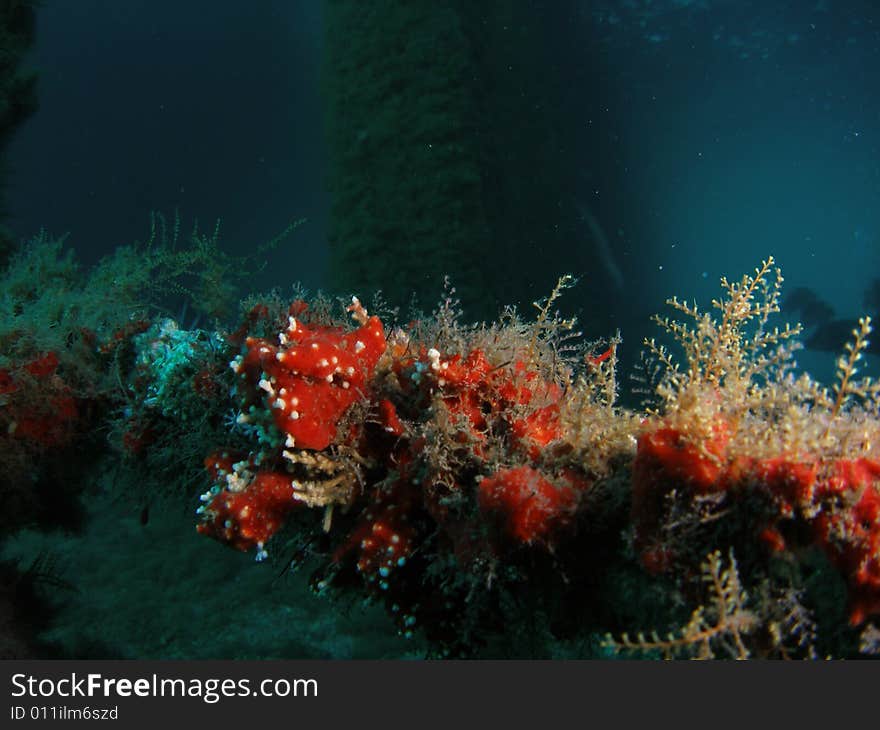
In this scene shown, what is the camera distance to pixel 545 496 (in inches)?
80.5

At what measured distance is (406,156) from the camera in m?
10.5

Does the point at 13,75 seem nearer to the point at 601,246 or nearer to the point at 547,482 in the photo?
the point at 547,482

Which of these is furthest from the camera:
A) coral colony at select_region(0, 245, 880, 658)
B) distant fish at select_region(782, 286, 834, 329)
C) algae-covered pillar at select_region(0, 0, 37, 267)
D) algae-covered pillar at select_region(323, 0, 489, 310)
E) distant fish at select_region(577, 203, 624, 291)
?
distant fish at select_region(782, 286, 834, 329)

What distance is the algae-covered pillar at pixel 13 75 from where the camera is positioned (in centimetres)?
820

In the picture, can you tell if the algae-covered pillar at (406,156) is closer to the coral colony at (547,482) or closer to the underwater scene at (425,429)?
the underwater scene at (425,429)

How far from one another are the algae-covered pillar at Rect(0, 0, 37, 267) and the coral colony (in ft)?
27.1

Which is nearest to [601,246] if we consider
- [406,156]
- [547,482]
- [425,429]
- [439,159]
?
[439,159]

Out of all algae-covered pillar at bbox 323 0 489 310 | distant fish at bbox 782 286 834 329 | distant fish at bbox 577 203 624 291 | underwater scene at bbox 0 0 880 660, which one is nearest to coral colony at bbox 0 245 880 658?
underwater scene at bbox 0 0 880 660

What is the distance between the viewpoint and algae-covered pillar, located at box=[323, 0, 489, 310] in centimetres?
1010

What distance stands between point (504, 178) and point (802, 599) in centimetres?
998

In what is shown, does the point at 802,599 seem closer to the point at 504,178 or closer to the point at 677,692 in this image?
the point at 677,692

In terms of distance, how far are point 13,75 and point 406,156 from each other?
647 centimetres


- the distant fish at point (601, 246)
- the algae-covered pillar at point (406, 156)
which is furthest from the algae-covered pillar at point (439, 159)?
the distant fish at point (601, 246)

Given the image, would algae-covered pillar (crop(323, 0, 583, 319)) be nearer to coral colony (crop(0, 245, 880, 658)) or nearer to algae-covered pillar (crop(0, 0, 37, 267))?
algae-covered pillar (crop(0, 0, 37, 267))
